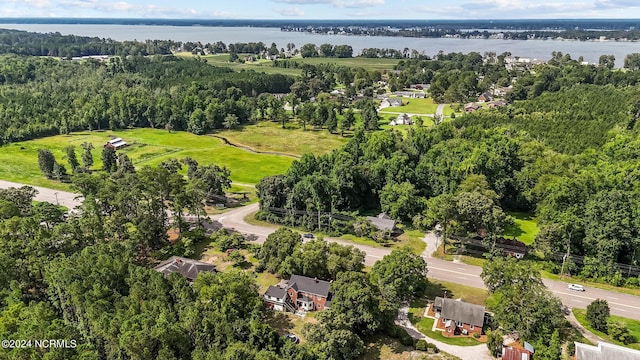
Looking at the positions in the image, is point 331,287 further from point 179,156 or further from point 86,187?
point 179,156

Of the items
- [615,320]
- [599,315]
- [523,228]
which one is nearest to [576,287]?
[615,320]

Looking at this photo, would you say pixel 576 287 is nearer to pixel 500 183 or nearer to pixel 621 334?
pixel 621 334

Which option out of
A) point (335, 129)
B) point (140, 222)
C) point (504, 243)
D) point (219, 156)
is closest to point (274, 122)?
point (335, 129)

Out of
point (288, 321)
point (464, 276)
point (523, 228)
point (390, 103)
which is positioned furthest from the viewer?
point (390, 103)

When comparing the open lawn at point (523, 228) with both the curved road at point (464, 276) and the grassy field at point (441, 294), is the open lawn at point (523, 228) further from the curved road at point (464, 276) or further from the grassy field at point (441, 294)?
the grassy field at point (441, 294)

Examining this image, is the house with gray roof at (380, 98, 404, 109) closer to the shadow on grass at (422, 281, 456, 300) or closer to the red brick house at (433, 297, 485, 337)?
the shadow on grass at (422, 281, 456, 300)

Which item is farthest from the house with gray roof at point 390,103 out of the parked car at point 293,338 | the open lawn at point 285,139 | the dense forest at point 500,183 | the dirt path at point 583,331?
the parked car at point 293,338
